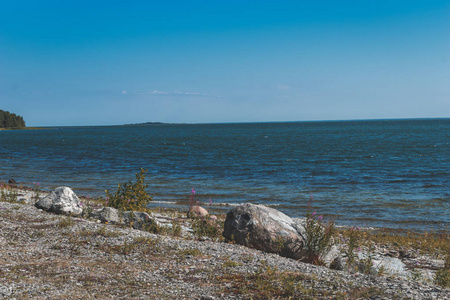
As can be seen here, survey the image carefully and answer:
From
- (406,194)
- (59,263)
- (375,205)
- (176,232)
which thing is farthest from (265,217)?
(406,194)

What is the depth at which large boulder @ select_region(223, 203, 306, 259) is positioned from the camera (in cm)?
1001

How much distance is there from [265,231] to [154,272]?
378 centimetres

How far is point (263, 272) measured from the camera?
7.54 metres

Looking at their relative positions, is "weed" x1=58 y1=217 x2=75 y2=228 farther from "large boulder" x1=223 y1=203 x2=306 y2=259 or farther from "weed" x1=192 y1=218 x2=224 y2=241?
"large boulder" x1=223 y1=203 x2=306 y2=259

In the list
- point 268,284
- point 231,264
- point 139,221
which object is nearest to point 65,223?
point 139,221

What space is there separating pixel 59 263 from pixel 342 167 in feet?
118

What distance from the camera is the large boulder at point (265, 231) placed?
10.0 m

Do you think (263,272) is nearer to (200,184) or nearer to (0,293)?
(0,293)

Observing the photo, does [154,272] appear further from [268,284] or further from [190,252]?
[268,284]

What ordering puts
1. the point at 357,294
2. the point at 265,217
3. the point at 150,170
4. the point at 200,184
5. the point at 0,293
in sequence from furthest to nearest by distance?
the point at 150,170, the point at 200,184, the point at 265,217, the point at 357,294, the point at 0,293

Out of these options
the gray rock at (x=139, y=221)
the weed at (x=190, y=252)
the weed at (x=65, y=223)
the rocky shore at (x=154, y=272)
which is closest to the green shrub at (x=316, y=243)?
the rocky shore at (x=154, y=272)

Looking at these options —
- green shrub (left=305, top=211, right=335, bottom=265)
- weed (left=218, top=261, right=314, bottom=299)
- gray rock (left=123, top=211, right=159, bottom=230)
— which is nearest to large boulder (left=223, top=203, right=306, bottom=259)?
green shrub (left=305, top=211, right=335, bottom=265)

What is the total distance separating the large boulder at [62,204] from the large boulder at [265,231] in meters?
5.86

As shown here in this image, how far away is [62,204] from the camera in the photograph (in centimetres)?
1285
